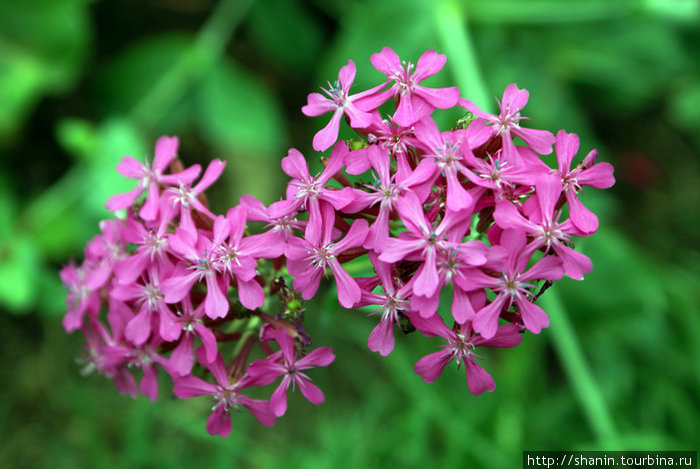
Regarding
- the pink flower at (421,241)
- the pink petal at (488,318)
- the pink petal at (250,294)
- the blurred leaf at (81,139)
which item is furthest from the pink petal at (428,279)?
the blurred leaf at (81,139)

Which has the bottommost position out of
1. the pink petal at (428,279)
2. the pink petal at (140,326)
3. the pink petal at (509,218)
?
the pink petal at (140,326)

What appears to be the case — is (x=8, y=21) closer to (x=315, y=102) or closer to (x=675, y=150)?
(x=315, y=102)

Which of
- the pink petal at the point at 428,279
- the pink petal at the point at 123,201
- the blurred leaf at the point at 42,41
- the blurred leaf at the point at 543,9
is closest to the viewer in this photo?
the pink petal at the point at 428,279

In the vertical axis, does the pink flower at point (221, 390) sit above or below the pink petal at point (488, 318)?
below

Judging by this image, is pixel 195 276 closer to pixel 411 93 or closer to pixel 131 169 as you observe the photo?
pixel 131 169

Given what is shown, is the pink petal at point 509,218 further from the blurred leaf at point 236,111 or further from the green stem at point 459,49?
the blurred leaf at point 236,111

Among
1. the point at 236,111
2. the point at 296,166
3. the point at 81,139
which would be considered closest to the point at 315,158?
the point at 236,111

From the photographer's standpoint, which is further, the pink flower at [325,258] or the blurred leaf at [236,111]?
the blurred leaf at [236,111]
